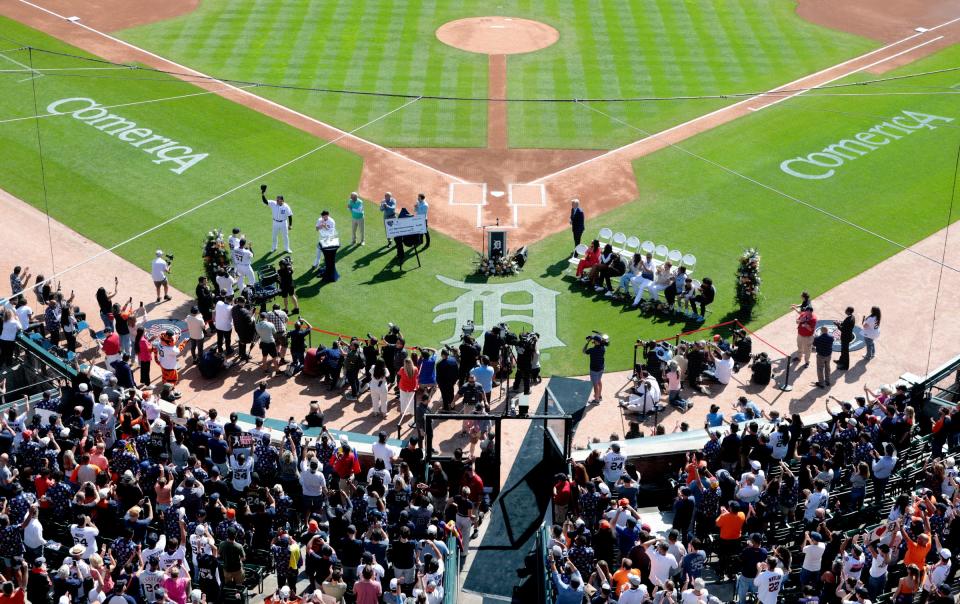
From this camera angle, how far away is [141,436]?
21.0 metres

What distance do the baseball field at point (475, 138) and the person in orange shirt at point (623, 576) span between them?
1039 centimetres

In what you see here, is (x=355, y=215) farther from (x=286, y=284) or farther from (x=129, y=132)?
(x=129, y=132)

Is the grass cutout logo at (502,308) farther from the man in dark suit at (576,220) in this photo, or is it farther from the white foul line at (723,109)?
the white foul line at (723,109)

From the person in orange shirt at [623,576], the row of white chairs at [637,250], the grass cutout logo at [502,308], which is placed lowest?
the grass cutout logo at [502,308]

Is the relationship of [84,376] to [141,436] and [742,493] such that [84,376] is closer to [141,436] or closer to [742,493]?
[141,436]

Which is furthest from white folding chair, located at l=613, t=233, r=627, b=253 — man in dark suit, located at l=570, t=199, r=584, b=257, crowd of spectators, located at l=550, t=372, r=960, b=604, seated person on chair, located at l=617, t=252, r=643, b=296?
crowd of spectators, located at l=550, t=372, r=960, b=604

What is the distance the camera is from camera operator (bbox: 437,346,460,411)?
80.6ft

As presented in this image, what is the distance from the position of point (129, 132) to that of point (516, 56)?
48.7 ft

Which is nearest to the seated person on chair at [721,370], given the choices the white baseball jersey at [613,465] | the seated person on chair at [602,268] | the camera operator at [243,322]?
the seated person on chair at [602,268]

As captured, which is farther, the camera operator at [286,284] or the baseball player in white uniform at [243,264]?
the baseball player in white uniform at [243,264]

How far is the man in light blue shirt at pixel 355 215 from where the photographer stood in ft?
104

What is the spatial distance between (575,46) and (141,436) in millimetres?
29610

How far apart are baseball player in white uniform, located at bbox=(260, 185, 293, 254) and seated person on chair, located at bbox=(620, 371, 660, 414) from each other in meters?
10.9

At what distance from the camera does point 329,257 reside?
3056 centimetres
